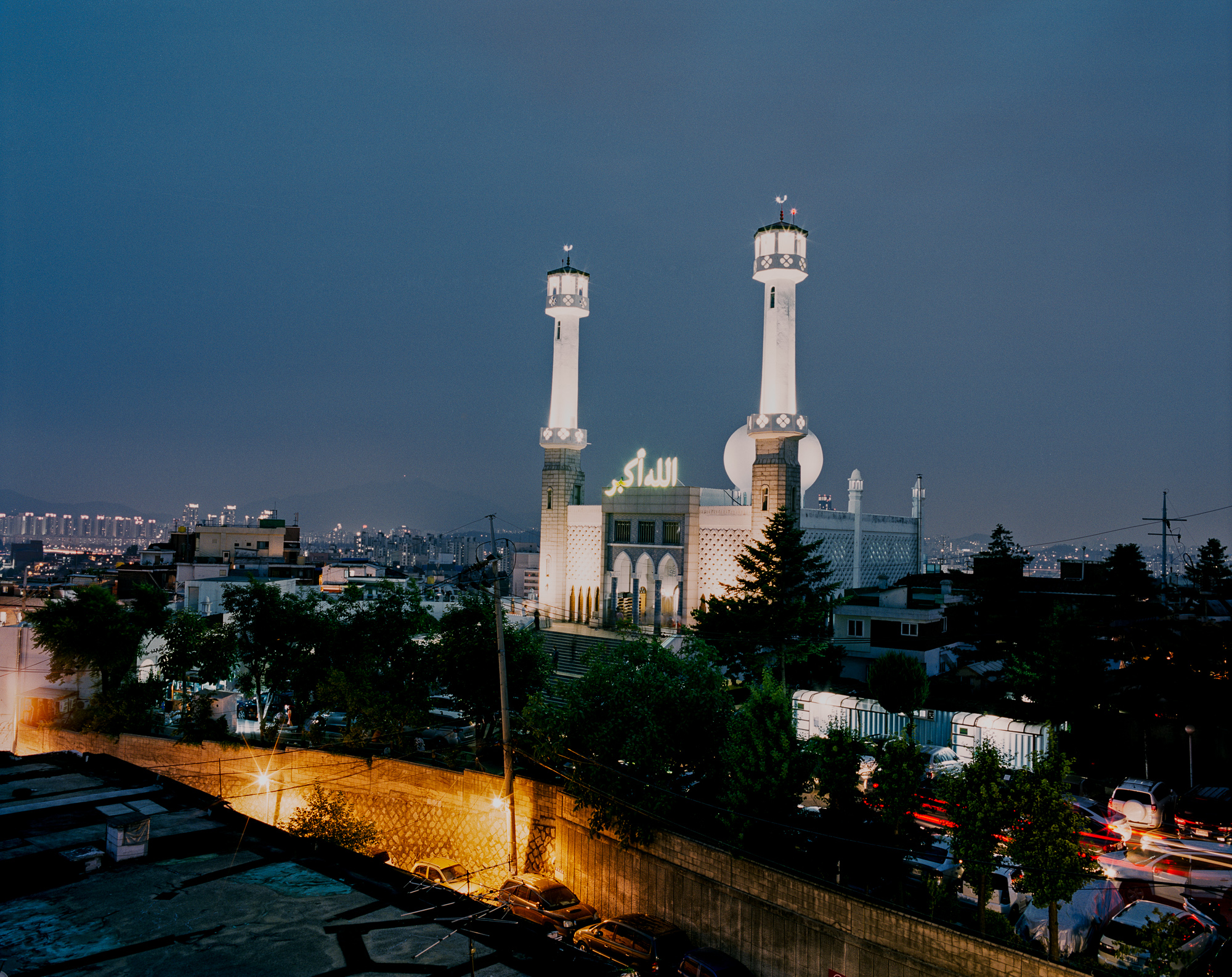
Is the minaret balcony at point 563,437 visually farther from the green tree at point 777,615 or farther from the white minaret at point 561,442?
the green tree at point 777,615

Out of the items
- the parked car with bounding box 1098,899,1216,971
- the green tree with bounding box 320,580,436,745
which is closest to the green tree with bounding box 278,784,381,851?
the green tree with bounding box 320,580,436,745

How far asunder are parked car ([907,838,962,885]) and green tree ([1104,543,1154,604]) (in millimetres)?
29757

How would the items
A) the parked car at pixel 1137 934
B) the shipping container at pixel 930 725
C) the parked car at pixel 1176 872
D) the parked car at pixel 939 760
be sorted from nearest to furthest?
the parked car at pixel 1137 934 < the parked car at pixel 1176 872 < the shipping container at pixel 930 725 < the parked car at pixel 939 760

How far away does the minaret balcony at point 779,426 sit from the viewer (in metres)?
40.6

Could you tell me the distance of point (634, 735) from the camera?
21766 mm

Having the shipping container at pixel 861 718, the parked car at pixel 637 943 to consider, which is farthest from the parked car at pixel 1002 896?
the shipping container at pixel 861 718

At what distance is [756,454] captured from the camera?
136ft

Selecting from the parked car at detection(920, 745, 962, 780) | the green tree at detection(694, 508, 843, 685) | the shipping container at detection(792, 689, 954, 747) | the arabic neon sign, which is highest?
the arabic neon sign

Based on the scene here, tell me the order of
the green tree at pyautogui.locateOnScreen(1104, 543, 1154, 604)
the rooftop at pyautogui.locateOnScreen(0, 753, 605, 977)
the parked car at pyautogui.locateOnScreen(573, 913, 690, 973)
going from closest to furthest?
1. the rooftop at pyautogui.locateOnScreen(0, 753, 605, 977)
2. the parked car at pyautogui.locateOnScreen(573, 913, 690, 973)
3. the green tree at pyautogui.locateOnScreen(1104, 543, 1154, 604)

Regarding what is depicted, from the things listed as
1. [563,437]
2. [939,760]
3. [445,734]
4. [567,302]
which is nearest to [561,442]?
[563,437]

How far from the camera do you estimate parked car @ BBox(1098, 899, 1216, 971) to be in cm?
1623

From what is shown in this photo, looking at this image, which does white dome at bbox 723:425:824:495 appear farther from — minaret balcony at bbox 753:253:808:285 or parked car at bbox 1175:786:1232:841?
parked car at bbox 1175:786:1232:841

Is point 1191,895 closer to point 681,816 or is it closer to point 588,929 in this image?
point 681,816

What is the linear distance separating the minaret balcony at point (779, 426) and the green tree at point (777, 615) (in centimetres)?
478
